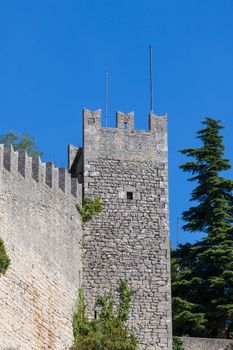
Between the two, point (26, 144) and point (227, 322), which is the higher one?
point (26, 144)

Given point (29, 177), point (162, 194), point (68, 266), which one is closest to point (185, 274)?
point (162, 194)

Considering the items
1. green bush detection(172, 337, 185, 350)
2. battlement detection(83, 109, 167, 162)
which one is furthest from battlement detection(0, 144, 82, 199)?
green bush detection(172, 337, 185, 350)

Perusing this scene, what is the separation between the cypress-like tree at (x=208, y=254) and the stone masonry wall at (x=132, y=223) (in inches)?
164

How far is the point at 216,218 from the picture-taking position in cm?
4091

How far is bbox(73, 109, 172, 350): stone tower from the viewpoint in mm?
34219

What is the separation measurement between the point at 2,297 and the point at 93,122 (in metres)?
8.40

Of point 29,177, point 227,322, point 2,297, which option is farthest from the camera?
point 227,322

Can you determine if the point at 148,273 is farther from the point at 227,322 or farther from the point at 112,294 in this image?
the point at 227,322

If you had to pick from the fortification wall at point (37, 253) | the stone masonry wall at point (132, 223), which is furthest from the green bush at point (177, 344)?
the fortification wall at point (37, 253)

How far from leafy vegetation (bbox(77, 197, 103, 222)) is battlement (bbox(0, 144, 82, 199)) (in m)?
0.28

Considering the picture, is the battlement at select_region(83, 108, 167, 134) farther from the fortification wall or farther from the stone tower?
the fortification wall

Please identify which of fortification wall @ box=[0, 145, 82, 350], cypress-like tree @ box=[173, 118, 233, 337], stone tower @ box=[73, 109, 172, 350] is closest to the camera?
fortification wall @ box=[0, 145, 82, 350]

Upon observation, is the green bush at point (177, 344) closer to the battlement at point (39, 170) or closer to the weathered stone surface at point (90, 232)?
the weathered stone surface at point (90, 232)

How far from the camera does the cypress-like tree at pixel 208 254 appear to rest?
38.8 metres
